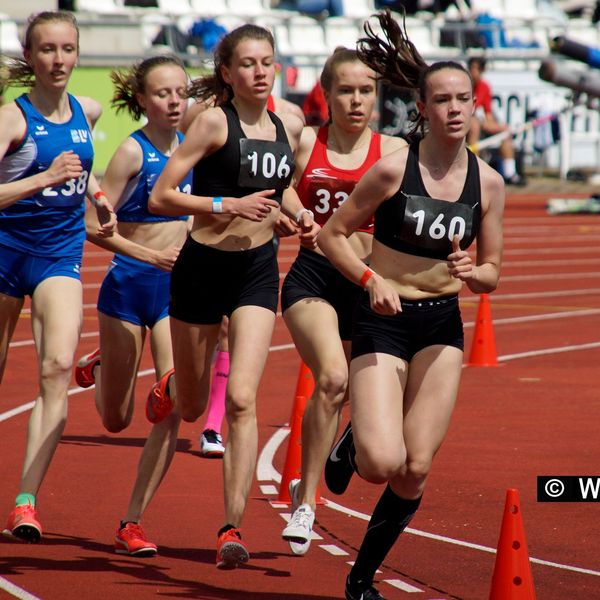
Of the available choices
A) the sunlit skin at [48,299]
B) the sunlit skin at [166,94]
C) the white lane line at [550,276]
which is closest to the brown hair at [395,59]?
the sunlit skin at [166,94]

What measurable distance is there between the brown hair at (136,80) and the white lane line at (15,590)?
9.54 feet

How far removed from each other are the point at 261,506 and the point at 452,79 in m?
2.98

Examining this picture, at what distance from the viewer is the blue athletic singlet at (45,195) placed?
7.38m

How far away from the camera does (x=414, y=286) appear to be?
6328mm

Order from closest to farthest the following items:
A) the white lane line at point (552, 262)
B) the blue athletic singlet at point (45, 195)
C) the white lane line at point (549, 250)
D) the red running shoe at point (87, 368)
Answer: the blue athletic singlet at point (45, 195) < the red running shoe at point (87, 368) < the white lane line at point (552, 262) < the white lane line at point (549, 250)

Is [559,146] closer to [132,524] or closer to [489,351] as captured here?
[489,351]

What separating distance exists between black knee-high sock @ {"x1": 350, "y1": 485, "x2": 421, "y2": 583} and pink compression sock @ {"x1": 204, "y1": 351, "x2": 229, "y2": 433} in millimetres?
3556

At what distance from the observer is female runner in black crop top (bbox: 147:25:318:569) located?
702 cm

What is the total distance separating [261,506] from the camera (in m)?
8.22

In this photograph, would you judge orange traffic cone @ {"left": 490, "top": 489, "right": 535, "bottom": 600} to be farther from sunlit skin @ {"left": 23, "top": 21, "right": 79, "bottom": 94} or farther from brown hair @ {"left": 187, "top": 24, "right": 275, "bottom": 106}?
sunlit skin @ {"left": 23, "top": 21, "right": 79, "bottom": 94}

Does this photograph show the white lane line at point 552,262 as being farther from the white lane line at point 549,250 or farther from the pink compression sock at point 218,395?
the pink compression sock at point 218,395

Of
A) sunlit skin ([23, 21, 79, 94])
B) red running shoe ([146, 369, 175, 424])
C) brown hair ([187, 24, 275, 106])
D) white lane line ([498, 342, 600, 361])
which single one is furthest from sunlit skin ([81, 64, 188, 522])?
white lane line ([498, 342, 600, 361])

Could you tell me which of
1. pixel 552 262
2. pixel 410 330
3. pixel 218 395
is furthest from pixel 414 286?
pixel 552 262

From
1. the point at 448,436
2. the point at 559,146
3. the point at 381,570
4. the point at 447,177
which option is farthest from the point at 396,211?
the point at 559,146
